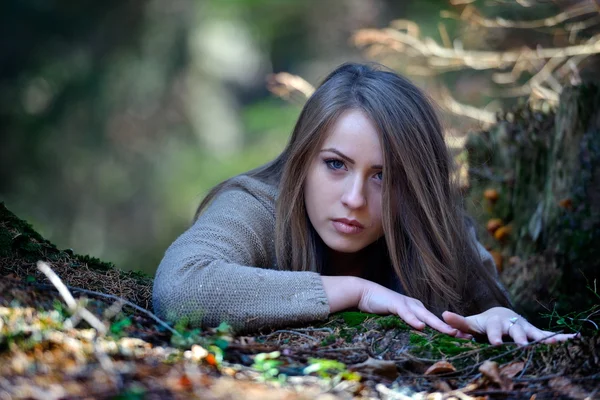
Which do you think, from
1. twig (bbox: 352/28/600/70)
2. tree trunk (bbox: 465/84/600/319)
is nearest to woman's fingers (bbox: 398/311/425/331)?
tree trunk (bbox: 465/84/600/319)

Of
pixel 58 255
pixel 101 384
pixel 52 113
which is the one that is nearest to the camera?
pixel 101 384

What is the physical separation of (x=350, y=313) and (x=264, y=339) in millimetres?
373

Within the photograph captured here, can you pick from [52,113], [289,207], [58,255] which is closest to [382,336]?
[289,207]

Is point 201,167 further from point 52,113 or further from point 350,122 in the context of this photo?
point 350,122

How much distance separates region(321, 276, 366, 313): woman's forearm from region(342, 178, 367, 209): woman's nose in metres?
0.32

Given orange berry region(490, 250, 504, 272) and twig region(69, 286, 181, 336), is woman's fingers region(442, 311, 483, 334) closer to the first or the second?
twig region(69, 286, 181, 336)

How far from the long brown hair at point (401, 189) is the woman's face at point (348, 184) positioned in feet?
0.15

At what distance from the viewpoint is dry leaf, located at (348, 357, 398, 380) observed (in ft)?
6.63

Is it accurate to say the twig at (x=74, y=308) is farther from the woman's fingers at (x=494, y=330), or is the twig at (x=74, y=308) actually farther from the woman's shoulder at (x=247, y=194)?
the woman's fingers at (x=494, y=330)

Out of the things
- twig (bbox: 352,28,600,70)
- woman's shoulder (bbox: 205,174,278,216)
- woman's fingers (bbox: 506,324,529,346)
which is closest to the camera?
woman's fingers (bbox: 506,324,529,346)

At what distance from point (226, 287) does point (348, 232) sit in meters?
0.66

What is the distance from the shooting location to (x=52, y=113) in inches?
343

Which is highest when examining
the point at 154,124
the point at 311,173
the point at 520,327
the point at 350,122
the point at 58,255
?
the point at 154,124

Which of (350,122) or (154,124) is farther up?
(154,124)
